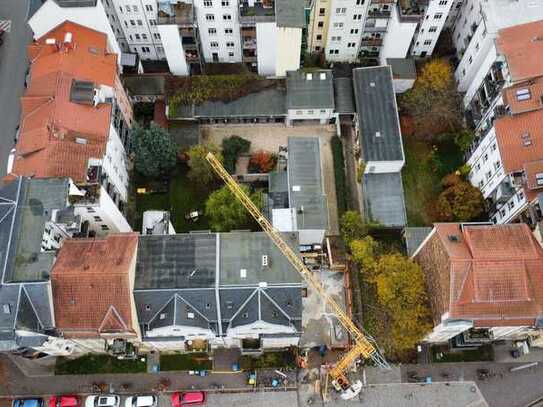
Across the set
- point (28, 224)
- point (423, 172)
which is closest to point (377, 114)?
point (423, 172)

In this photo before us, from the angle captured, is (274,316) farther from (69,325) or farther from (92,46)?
(92,46)

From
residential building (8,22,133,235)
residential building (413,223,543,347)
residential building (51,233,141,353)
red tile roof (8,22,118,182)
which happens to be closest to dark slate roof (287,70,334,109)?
residential building (8,22,133,235)

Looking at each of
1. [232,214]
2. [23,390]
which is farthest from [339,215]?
[23,390]

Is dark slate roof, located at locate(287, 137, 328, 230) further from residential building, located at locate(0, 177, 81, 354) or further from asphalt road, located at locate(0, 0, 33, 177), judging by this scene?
asphalt road, located at locate(0, 0, 33, 177)

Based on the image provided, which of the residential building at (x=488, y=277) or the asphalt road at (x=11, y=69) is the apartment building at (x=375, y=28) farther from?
the asphalt road at (x=11, y=69)

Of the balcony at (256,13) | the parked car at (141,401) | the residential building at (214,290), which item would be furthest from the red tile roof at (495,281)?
the balcony at (256,13)

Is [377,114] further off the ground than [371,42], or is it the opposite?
[371,42]

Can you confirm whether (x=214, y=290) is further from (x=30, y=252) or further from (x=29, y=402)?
(x=29, y=402)
